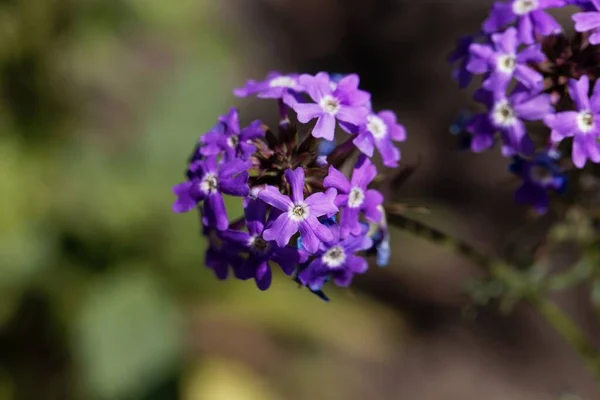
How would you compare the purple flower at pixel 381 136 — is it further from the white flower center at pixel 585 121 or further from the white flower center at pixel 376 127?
the white flower center at pixel 585 121

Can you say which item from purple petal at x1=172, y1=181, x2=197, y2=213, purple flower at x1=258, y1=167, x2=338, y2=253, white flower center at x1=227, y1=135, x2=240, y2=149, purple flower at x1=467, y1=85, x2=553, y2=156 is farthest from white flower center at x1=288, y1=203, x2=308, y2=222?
purple flower at x1=467, y1=85, x2=553, y2=156

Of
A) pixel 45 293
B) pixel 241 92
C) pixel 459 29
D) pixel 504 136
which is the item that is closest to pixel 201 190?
pixel 241 92

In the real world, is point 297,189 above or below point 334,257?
above

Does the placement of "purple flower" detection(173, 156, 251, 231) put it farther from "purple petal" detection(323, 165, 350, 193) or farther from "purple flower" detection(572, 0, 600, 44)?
"purple flower" detection(572, 0, 600, 44)

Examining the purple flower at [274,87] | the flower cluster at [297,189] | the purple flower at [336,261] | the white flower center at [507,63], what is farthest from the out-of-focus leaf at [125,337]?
the white flower center at [507,63]

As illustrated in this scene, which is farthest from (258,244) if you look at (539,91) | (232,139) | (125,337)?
(125,337)

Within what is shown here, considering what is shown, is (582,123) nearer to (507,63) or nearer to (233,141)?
(507,63)
